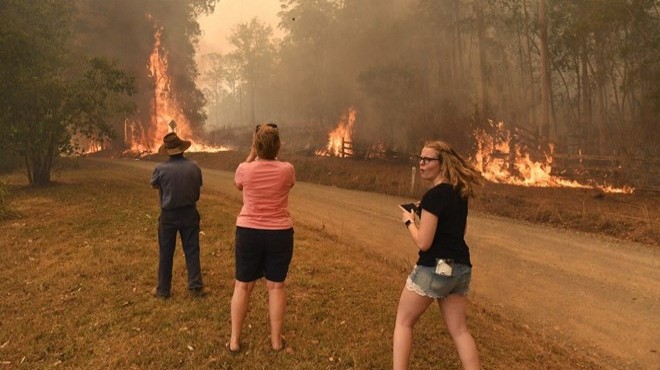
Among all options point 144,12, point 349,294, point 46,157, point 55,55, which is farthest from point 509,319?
point 144,12

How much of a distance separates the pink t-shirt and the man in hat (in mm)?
2044

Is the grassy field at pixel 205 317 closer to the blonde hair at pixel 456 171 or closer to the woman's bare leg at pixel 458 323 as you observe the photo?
the woman's bare leg at pixel 458 323

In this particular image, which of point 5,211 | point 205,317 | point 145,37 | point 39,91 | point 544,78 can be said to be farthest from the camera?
point 145,37

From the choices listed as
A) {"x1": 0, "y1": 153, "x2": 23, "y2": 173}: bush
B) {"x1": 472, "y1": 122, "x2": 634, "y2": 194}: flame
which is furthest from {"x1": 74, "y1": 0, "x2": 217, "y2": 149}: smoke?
{"x1": 472, "y1": 122, "x2": 634, "y2": 194}: flame

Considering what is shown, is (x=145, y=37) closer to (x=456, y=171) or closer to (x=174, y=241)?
(x=174, y=241)

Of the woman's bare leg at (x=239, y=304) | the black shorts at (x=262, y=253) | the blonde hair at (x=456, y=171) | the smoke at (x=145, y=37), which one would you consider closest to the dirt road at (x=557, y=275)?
the blonde hair at (x=456, y=171)

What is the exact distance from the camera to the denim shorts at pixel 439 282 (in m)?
3.49

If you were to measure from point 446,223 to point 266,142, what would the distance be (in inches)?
73.8

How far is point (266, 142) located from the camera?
13.8ft

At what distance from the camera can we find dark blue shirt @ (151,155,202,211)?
595 centimetres

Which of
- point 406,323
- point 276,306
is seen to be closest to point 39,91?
point 276,306

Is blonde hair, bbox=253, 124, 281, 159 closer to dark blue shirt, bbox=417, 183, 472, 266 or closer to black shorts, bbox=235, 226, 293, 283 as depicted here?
black shorts, bbox=235, 226, 293, 283

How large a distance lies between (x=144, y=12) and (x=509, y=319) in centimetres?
4456

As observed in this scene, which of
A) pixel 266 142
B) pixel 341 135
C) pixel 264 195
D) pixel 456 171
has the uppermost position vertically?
pixel 341 135
